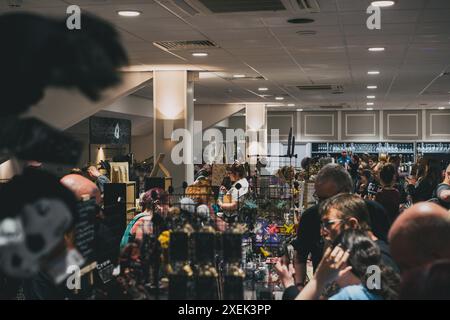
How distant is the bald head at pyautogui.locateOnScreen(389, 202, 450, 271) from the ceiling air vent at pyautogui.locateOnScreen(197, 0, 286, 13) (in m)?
3.25

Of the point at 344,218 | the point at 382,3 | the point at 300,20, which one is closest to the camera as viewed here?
the point at 344,218

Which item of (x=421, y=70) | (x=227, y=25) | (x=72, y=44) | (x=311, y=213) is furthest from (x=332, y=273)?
(x=421, y=70)

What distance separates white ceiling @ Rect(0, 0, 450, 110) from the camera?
518 cm

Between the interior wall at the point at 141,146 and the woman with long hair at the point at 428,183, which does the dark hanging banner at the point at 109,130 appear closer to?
the interior wall at the point at 141,146

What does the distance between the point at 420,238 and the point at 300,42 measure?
5397mm

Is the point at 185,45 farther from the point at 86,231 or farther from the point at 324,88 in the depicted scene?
the point at 324,88

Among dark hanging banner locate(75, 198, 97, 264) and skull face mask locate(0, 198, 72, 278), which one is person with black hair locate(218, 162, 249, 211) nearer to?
dark hanging banner locate(75, 198, 97, 264)

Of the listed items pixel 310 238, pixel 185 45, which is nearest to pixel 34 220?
pixel 310 238

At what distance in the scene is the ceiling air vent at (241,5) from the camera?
4.75 meters

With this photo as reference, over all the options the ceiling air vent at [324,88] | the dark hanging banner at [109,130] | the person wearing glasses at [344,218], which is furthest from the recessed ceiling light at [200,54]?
the person wearing glasses at [344,218]

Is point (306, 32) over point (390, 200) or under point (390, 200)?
over

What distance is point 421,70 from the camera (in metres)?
9.65

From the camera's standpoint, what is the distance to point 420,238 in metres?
1.68
